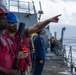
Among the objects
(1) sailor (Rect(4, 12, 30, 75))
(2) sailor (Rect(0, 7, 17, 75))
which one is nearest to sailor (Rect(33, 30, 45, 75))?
(1) sailor (Rect(4, 12, 30, 75))

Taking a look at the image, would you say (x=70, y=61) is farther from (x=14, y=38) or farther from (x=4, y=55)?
(x=4, y=55)

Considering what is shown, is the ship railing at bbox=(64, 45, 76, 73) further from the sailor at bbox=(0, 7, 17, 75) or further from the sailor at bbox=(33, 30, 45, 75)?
the sailor at bbox=(0, 7, 17, 75)

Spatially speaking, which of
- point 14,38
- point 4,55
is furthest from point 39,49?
point 4,55

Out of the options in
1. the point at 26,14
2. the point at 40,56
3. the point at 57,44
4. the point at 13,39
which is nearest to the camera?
the point at 13,39

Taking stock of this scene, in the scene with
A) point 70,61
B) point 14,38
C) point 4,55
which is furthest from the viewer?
point 70,61

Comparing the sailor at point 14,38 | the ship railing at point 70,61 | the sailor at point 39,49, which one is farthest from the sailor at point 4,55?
the ship railing at point 70,61

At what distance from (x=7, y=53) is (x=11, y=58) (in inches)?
3.4

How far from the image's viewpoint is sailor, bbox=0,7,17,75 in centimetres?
434

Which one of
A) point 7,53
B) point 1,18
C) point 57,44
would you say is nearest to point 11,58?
point 7,53

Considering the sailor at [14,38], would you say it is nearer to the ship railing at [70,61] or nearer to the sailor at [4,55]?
the sailor at [4,55]

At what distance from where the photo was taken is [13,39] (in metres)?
5.02

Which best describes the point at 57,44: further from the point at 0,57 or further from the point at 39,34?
the point at 0,57

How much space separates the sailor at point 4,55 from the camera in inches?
171

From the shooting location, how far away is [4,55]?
14.4 ft
